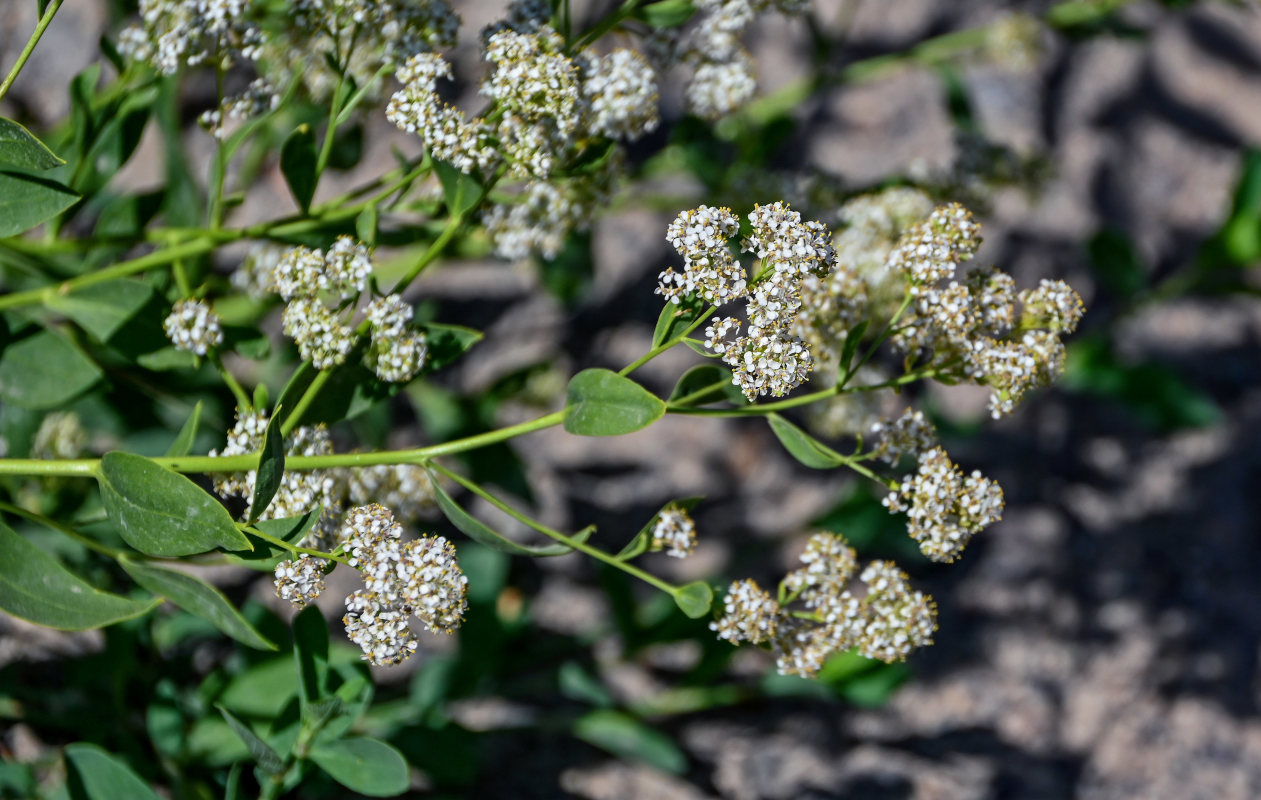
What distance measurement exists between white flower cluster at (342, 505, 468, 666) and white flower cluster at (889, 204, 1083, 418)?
2.03ft

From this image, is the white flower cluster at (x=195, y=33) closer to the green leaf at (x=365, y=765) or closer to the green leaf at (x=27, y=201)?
the green leaf at (x=27, y=201)

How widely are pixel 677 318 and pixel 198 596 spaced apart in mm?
583

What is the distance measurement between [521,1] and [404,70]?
0.71ft

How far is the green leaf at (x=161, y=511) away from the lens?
1.00 metres

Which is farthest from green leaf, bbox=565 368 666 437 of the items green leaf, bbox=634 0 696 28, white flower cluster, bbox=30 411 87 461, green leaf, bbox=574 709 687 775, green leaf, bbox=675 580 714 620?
green leaf, bbox=574 709 687 775

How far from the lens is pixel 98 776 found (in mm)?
1383

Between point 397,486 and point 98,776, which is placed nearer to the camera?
point 397,486

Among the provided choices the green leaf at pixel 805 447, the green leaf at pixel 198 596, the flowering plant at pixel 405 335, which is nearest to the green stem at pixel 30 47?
the flowering plant at pixel 405 335

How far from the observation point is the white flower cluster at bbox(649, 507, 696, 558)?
3.95ft

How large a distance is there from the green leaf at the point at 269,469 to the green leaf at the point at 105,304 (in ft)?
1.47

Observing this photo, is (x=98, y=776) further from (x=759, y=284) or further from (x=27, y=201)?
(x=759, y=284)

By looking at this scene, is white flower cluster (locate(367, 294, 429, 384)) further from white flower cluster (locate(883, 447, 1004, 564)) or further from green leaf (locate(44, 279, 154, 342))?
white flower cluster (locate(883, 447, 1004, 564))

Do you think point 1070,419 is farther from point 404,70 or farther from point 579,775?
point 404,70

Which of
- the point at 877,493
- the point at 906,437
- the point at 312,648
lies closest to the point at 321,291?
the point at 312,648
